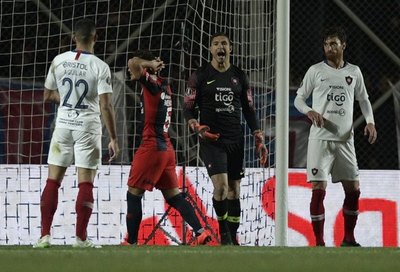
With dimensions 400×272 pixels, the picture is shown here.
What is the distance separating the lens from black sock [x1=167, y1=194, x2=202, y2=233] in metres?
9.45

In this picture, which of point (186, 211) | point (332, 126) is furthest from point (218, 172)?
point (332, 126)

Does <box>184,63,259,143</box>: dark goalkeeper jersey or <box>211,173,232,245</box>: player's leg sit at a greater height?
<box>184,63,259,143</box>: dark goalkeeper jersey

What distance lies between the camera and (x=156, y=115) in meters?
9.71

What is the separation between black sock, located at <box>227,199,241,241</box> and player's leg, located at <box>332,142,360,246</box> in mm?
795

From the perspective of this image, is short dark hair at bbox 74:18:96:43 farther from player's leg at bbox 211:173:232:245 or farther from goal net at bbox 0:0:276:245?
goal net at bbox 0:0:276:245

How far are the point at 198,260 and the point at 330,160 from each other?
96.2 inches

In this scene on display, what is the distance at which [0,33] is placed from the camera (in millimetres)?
13031

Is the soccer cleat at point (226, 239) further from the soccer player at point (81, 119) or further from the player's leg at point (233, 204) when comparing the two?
the soccer player at point (81, 119)

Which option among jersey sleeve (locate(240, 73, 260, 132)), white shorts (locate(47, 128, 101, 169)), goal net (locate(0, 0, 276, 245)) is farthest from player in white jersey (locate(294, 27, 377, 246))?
white shorts (locate(47, 128, 101, 169))

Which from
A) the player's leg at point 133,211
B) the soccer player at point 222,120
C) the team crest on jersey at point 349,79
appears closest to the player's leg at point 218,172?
the soccer player at point 222,120

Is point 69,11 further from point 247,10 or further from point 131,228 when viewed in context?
point 131,228

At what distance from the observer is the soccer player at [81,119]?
862cm

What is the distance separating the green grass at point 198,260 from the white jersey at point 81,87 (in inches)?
35.8

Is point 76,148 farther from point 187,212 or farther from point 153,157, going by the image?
point 187,212
